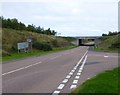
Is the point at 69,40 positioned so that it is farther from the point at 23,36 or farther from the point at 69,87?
the point at 69,87

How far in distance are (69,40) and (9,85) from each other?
155408mm

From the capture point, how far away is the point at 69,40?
6658 inches

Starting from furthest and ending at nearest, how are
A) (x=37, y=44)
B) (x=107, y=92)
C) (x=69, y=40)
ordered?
(x=69, y=40)
(x=37, y=44)
(x=107, y=92)

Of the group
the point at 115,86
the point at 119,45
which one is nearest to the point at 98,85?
the point at 115,86

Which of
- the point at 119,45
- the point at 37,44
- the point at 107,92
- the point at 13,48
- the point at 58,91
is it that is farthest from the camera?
the point at 119,45

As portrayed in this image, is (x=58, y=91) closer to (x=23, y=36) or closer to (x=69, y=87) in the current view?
(x=69, y=87)

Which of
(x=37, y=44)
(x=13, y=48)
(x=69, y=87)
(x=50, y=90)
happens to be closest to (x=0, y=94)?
(x=50, y=90)

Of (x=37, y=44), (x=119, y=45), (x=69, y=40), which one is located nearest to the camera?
(x=37, y=44)

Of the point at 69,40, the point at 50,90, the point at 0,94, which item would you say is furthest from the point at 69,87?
the point at 69,40

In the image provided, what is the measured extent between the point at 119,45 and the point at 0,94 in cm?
8766

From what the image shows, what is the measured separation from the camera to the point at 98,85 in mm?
12695

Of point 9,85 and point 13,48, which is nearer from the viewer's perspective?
point 9,85

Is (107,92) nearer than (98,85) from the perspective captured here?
Yes

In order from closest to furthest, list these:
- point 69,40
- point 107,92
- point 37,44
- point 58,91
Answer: point 107,92
point 58,91
point 37,44
point 69,40
